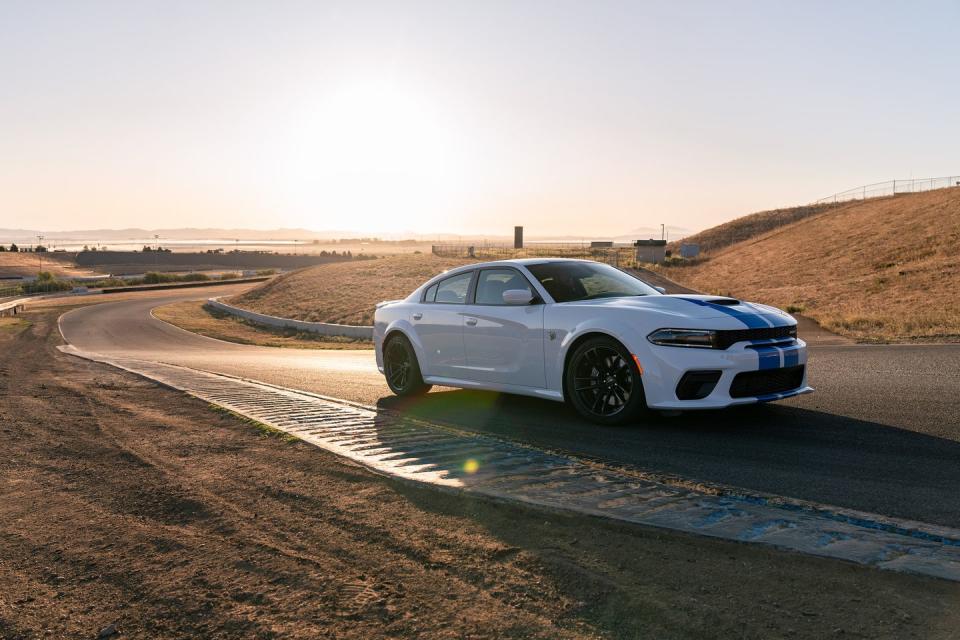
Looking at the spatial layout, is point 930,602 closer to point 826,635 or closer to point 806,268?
point 826,635

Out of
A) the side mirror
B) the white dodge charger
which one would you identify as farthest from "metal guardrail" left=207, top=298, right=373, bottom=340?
the side mirror

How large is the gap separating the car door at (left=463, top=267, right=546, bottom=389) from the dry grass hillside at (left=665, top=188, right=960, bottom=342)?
32.5ft

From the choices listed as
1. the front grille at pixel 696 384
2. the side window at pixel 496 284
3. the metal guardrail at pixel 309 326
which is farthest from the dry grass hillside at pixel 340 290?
the front grille at pixel 696 384

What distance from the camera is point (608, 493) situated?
5238mm

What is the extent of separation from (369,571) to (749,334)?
452 cm

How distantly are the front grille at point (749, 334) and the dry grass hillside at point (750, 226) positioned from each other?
81.1m

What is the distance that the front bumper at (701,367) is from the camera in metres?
A: 6.97

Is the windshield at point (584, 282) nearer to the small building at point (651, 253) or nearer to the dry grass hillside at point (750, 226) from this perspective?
the small building at point (651, 253)

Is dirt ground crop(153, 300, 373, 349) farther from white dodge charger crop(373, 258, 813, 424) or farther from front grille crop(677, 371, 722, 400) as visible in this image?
front grille crop(677, 371, 722, 400)

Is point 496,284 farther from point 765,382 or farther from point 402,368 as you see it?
point 765,382

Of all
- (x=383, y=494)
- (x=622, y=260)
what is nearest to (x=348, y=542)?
(x=383, y=494)

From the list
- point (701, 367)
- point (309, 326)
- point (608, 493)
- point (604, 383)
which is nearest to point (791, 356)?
point (701, 367)

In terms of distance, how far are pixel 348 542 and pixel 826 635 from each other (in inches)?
95.3

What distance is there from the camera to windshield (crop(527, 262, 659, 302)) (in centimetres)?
828
